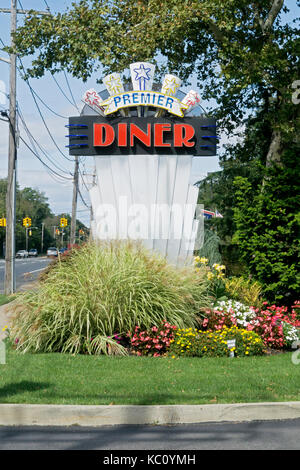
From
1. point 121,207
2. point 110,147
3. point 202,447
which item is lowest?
point 202,447

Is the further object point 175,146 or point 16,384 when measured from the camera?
point 175,146

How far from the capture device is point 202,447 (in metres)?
5.42

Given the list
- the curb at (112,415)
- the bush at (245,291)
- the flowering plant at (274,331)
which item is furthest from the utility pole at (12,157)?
the curb at (112,415)

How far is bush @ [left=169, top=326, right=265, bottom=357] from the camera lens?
948 cm

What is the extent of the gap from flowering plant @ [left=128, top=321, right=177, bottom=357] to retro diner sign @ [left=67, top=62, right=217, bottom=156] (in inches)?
260

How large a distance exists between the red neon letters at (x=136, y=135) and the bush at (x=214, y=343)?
6.54 metres

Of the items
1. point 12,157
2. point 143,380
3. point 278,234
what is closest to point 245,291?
point 278,234

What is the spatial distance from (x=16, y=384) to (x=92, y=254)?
14.0 ft

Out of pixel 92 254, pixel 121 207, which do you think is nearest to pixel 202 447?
pixel 92 254

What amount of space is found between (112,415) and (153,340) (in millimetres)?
3413

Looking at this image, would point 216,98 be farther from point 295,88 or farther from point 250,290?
point 250,290

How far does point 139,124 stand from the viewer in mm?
15117

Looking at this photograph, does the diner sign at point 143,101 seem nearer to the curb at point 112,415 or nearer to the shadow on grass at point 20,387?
the shadow on grass at point 20,387
